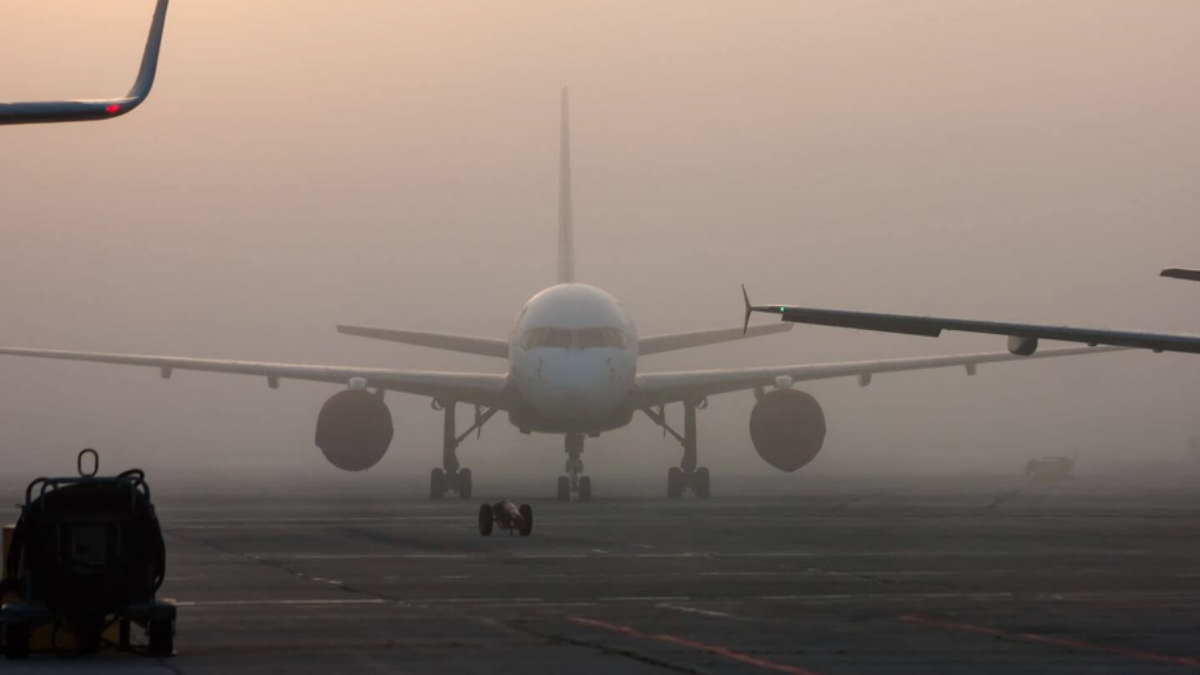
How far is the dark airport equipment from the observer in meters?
15.4

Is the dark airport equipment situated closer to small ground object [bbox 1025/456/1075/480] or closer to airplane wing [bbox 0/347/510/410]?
airplane wing [bbox 0/347/510/410]

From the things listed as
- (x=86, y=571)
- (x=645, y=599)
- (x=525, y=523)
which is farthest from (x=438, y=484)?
(x=86, y=571)

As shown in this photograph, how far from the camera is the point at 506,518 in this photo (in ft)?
106

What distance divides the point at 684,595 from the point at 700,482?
104 feet

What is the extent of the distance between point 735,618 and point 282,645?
13.5ft

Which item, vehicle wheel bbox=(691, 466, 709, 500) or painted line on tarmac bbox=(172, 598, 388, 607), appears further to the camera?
vehicle wheel bbox=(691, 466, 709, 500)

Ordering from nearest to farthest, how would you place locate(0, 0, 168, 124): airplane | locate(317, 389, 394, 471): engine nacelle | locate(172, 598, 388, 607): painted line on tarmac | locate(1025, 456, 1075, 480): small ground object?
1. locate(0, 0, 168, 124): airplane
2. locate(172, 598, 388, 607): painted line on tarmac
3. locate(317, 389, 394, 471): engine nacelle
4. locate(1025, 456, 1075, 480): small ground object

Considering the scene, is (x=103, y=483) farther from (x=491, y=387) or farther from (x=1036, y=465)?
(x=1036, y=465)

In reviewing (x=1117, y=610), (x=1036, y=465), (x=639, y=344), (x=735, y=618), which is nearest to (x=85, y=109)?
(x=735, y=618)

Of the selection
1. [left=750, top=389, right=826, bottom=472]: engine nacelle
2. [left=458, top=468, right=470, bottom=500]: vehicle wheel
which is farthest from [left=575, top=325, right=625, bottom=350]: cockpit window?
[left=458, top=468, right=470, bottom=500]: vehicle wheel

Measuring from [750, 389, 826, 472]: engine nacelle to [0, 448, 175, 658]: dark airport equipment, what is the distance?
35787 millimetres

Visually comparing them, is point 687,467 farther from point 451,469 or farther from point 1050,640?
point 1050,640

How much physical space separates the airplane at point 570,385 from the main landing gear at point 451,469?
38 mm

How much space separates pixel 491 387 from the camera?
168 feet
